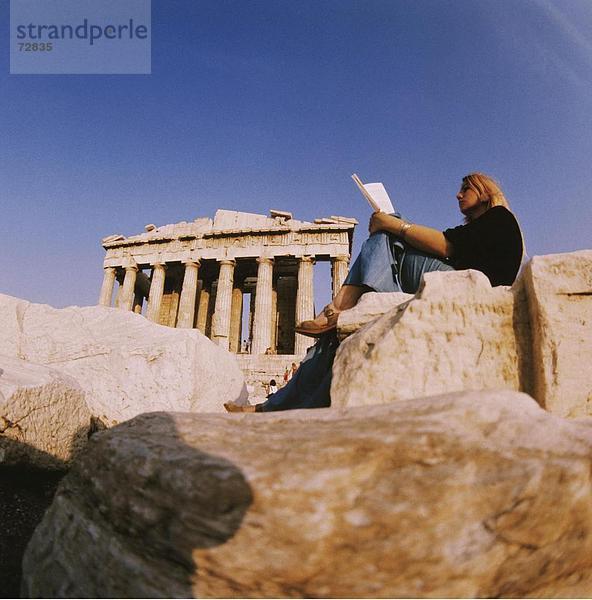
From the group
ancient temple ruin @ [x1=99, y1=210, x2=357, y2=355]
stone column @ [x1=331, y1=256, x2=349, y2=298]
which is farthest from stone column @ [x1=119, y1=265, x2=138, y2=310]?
stone column @ [x1=331, y1=256, x2=349, y2=298]

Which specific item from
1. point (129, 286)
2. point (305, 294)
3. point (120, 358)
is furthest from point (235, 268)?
point (120, 358)

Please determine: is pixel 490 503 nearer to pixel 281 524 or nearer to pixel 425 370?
pixel 281 524

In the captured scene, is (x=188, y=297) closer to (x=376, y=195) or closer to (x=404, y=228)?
(x=376, y=195)

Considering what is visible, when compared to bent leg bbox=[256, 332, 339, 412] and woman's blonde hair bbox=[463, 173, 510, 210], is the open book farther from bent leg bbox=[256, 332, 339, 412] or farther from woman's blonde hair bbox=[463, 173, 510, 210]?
bent leg bbox=[256, 332, 339, 412]

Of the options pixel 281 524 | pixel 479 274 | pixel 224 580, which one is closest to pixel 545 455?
pixel 281 524

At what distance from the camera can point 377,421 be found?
110 centimetres

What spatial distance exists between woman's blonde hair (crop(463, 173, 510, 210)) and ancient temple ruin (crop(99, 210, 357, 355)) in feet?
52.9

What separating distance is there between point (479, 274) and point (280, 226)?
2004cm

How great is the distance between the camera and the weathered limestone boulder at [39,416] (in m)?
2.36

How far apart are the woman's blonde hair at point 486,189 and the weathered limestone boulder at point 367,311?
96 cm

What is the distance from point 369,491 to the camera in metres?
0.89

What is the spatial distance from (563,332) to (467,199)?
135cm

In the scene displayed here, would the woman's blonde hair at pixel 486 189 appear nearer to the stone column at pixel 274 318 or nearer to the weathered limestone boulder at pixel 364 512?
the weathered limestone boulder at pixel 364 512

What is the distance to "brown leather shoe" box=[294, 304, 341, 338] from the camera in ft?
7.93
